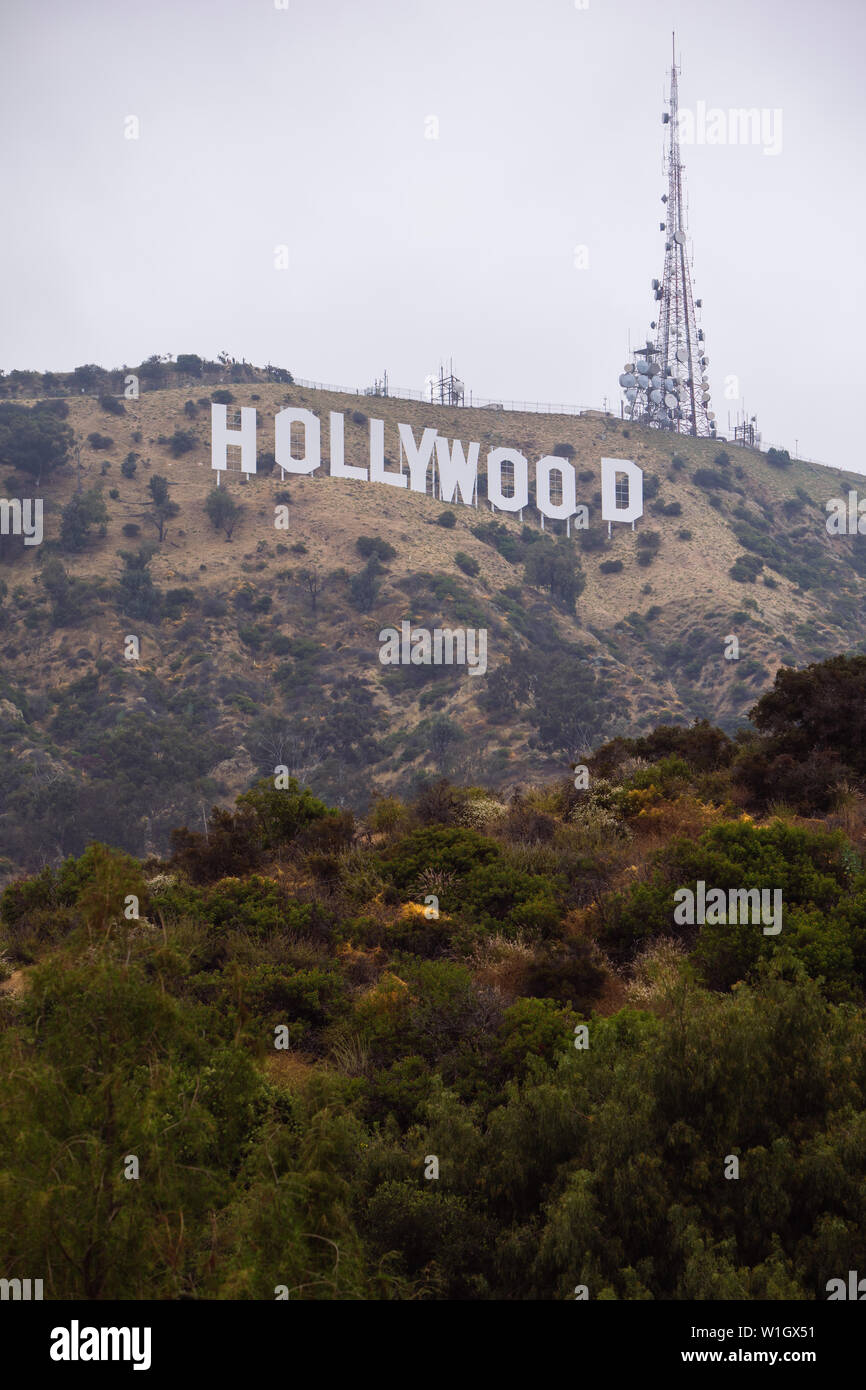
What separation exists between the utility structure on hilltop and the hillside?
7773 mm

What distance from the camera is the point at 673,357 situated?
89875 millimetres

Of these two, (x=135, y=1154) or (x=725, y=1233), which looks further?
(x=725, y=1233)

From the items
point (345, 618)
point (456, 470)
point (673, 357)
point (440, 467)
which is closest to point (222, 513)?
point (345, 618)

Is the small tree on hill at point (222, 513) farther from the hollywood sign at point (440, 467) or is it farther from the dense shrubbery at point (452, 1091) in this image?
the dense shrubbery at point (452, 1091)

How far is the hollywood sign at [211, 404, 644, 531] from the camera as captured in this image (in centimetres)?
7288

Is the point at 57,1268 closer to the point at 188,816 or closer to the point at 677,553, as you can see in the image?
the point at 188,816

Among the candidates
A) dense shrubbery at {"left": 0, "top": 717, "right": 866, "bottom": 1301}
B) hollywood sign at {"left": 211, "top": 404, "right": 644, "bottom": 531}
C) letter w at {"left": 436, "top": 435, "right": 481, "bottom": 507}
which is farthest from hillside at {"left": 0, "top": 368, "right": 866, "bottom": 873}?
dense shrubbery at {"left": 0, "top": 717, "right": 866, "bottom": 1301}

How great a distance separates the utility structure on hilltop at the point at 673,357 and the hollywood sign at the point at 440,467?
12387 mm

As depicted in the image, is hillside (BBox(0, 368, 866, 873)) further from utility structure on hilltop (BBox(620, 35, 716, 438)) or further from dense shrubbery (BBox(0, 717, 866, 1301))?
dense shrubbery (BBox(0, 717, 866, 1301))

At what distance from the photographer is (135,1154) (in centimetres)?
508

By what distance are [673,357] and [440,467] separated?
25.7m

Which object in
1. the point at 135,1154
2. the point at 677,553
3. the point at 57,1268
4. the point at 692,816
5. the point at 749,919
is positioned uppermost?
the point at 677,553

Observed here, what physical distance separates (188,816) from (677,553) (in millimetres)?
43639

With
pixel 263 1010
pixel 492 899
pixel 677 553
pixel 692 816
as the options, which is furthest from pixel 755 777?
pixel 677 553
